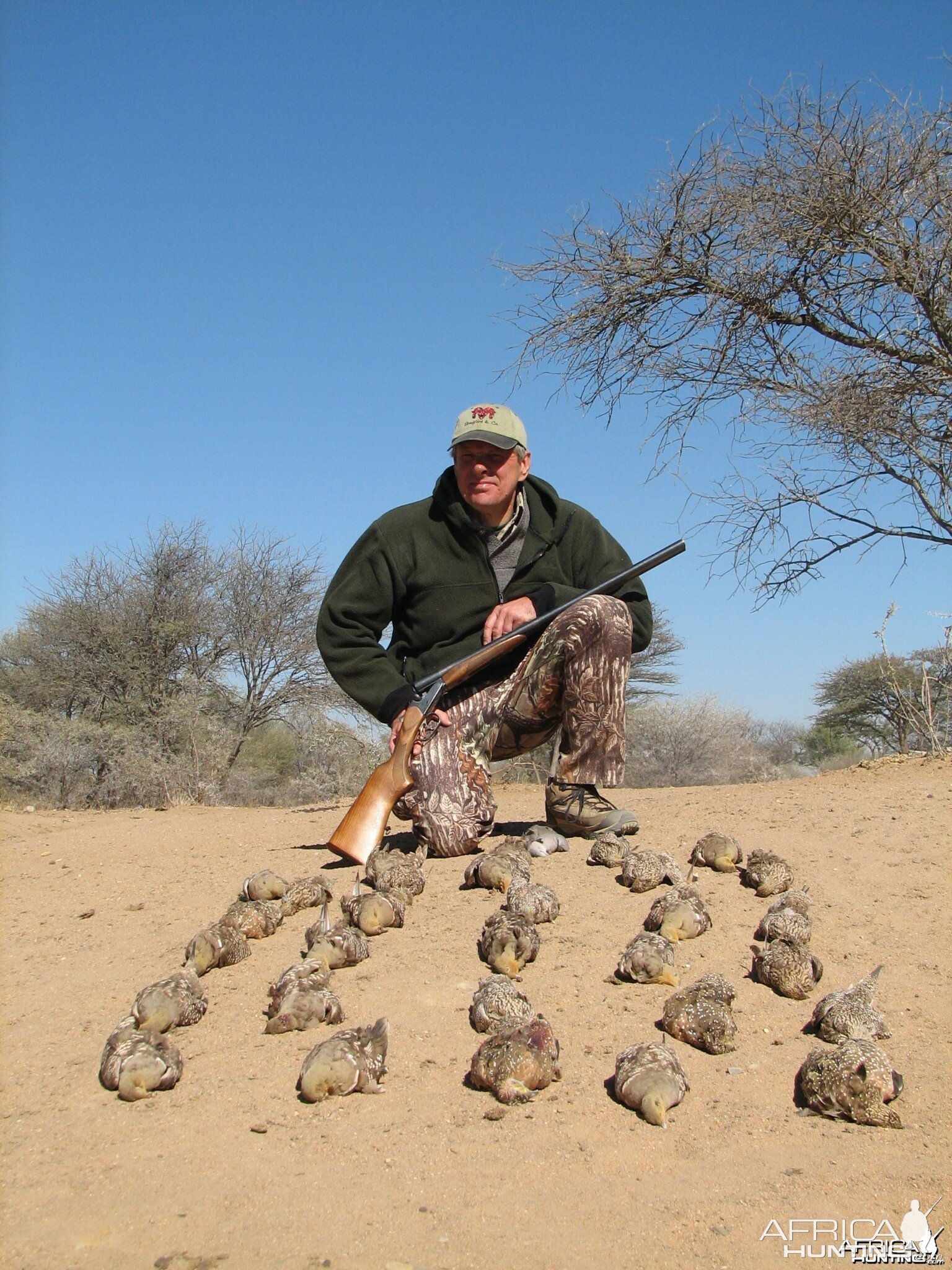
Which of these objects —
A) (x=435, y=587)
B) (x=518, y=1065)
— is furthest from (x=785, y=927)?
(x=435, y=587)

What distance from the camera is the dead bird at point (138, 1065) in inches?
101

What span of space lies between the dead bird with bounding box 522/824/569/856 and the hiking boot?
4.8 inches

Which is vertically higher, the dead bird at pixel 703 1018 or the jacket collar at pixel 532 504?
the jacket collar at pixel 532 504

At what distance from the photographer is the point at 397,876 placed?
3922 millimetres

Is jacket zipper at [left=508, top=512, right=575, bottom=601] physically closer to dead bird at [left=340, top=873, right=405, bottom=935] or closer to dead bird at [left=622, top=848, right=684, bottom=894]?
dead bird at [left=622, top=848, right=684, bottom=894]

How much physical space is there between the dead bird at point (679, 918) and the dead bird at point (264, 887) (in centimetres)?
149

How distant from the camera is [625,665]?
4.59 m

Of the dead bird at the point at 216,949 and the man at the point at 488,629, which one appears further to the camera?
the man at the point at 488,629

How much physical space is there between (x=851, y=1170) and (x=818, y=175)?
799 centimetres

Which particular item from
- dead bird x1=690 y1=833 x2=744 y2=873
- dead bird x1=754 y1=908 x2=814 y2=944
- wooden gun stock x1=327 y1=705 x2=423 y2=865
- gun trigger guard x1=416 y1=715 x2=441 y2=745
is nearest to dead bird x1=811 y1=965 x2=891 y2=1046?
dead bird x1=754 y1=908 x2=814 y2=944

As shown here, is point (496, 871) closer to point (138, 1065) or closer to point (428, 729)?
point (428, 729)

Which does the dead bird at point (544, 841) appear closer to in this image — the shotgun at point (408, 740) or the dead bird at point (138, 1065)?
the shotgun at point (408, 740)

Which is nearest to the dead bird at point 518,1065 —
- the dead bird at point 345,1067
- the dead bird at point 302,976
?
the dead bird at point 345,1067

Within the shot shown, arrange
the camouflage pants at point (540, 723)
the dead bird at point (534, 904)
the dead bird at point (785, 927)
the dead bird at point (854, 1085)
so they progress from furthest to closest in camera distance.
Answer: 1. the camouflage pants at point (540, 723)
2. the dead bird at point (534, 904)
3. the dead bird at point (785, 927)
4. the dead bird at point (854, 1085)
